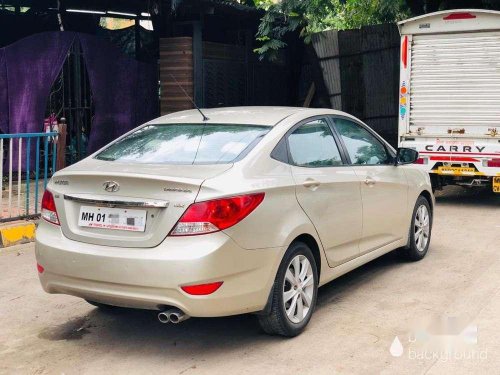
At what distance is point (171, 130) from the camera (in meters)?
5.31

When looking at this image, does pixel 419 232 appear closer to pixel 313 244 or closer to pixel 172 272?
pixel 313 244

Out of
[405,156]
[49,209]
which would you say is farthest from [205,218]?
[405,156]

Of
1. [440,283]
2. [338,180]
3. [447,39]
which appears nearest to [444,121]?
[447,39]

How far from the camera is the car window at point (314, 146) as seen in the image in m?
5.10

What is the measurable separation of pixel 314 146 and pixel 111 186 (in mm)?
1727

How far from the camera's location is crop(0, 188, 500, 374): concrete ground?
4.30 meters

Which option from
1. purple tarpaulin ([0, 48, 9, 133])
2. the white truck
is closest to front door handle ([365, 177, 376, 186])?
the white truck

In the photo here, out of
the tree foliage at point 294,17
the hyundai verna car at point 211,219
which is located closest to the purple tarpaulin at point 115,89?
the tree foliage at point 294,17

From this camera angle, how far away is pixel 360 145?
6.09 meters

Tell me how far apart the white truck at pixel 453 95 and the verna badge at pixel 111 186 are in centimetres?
692

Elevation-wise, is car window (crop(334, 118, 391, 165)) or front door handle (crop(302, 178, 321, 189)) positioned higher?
car window (crop(334, 118, 391, 165))

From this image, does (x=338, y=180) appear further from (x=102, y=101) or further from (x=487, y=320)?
(x=102, y=101)

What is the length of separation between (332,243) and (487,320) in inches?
49.7

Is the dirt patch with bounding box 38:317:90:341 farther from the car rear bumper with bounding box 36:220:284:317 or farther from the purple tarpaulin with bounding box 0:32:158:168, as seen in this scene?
the purple tarpaulin with bounding box 0:32:158:168
